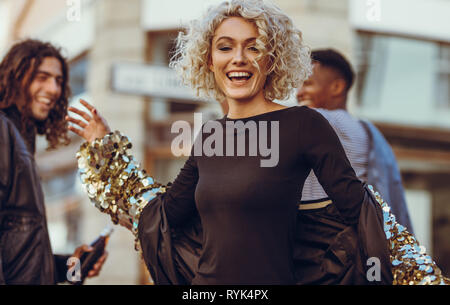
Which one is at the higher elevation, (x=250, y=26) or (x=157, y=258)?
(x=250, y=26)

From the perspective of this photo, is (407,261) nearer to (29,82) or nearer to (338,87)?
(338,87)

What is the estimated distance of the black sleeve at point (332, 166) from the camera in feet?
5.99

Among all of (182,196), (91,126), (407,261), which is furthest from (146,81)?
(407,261)

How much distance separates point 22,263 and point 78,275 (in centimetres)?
35

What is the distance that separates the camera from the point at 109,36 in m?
8.41

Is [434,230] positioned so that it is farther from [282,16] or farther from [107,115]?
[282,16]

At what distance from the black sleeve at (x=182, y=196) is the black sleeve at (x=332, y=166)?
456mm

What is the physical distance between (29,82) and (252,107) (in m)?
1.57
